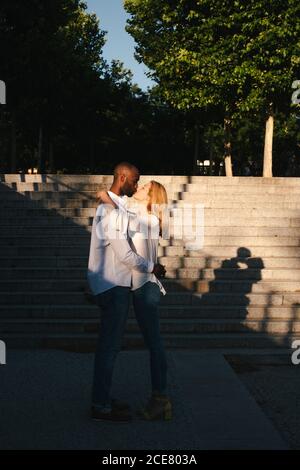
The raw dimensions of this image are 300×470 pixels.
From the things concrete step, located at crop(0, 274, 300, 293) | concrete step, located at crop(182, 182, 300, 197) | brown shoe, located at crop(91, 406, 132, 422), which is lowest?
brown shoe, located at crop(91, 406, 132, 422)

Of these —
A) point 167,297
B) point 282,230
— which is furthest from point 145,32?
point 167,297

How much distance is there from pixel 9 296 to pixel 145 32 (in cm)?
2584

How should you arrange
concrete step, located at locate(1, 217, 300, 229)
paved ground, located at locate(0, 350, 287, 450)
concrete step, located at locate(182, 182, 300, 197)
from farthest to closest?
1. concrete step, located at locate(182, 182, 300, 197)
2. concrete step, located at locate(1, 217, 300, 229)
3. paved ground, located at locate(0, 350, 287, 450)

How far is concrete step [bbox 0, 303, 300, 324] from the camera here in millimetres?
8320

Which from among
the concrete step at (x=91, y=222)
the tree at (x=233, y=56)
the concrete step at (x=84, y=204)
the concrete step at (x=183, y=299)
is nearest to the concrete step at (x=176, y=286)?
the concrete step at (x=183, y=299)

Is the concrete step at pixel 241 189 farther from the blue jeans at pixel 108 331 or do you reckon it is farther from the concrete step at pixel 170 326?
the blue jeans at pixel 108 331

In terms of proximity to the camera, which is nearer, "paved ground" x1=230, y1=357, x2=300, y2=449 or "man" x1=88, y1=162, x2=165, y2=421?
"man" x1=88, y1=162, x2=165, y2=421

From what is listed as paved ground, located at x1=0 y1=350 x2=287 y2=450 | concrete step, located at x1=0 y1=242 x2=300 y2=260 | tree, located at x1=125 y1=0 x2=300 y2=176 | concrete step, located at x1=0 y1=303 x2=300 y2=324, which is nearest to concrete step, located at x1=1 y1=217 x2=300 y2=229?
concrete step, located at x1=0 y1=242 x2=300 y2=260

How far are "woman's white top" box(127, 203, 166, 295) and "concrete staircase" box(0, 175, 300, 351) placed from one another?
8.86 feet

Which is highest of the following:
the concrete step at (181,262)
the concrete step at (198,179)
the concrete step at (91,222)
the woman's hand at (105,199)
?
the concrete step at (198,179)

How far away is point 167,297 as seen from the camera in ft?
28.7

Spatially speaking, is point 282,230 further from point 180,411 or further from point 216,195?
point 180,411

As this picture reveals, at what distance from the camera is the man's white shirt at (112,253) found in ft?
15.6

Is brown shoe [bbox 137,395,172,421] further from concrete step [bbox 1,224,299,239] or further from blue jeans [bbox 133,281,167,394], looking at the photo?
concrete step [bbox 1,224,299,239]
